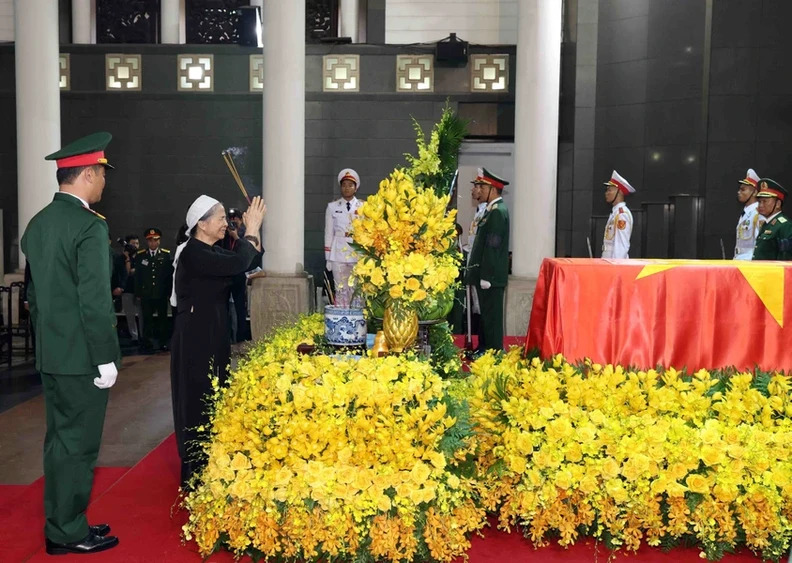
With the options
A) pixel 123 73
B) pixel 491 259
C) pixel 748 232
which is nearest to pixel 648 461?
pixel 491 259

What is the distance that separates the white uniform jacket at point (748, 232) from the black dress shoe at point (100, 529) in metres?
6.61

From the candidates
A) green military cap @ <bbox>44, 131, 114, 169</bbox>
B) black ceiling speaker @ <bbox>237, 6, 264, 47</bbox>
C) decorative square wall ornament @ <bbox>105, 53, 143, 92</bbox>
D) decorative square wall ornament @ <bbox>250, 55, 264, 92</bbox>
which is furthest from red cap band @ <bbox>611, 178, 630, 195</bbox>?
decorative square wall ornament @ <bbox>105, 53, 143, 92</bbox>

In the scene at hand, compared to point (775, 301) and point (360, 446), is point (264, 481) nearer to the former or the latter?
point (360, 446)

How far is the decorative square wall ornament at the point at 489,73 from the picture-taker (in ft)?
38.3

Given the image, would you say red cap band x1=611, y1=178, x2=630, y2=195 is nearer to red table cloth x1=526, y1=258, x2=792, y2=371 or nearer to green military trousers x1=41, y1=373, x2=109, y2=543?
red table cloth x1=526, y1=258, x2=792, y2=371

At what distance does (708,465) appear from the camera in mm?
3785

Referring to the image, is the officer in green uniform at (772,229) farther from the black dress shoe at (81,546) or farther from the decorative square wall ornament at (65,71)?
the decorative square wall ornament at (65,71)

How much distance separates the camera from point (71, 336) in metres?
3.68

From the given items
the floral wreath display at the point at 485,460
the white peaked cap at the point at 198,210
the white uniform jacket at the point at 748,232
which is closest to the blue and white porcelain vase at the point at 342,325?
the floral wreath display at the point at 485,460

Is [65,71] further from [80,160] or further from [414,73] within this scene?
[80,160]

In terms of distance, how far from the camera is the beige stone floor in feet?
17.6

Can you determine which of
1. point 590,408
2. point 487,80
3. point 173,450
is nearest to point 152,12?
point 487,80

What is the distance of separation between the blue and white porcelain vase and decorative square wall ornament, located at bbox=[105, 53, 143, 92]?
347 inches

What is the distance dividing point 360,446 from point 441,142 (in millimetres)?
1956
